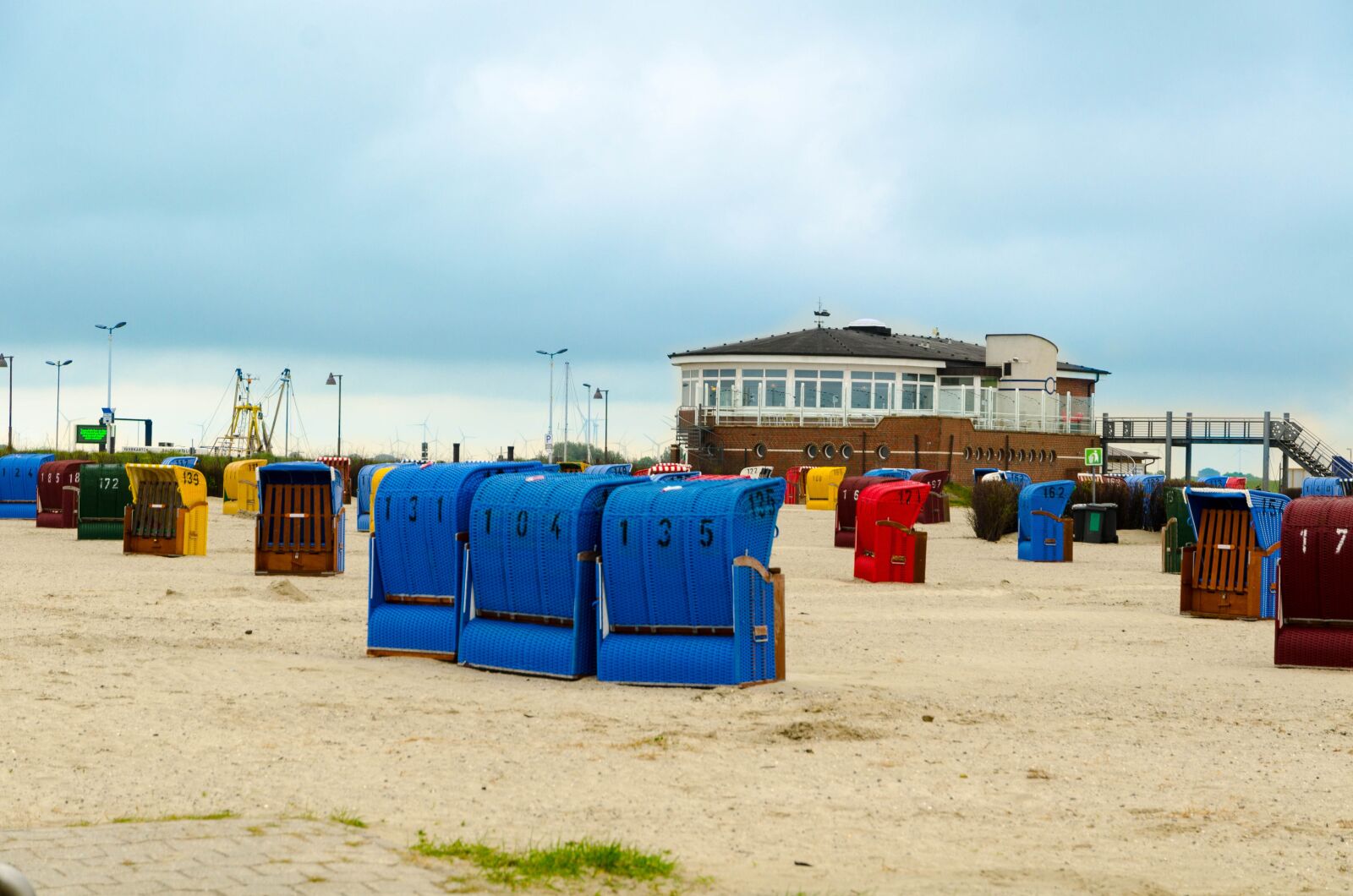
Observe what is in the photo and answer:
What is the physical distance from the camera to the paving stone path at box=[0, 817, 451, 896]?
5.98 m

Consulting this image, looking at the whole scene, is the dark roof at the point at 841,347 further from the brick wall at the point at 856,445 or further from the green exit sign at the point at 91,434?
the green exit sign at the point at 91,434

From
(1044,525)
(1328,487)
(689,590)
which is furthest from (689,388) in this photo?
(689,590)

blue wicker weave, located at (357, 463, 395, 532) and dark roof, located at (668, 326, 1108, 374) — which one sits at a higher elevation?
dark roof, located at (668, 326, 1108, 374)

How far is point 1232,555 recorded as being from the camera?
20469mm

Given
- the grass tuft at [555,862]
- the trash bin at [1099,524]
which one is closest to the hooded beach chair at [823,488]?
the trash bin at [1099,524]

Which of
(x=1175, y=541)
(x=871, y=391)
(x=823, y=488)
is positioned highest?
(x=871, y=391)

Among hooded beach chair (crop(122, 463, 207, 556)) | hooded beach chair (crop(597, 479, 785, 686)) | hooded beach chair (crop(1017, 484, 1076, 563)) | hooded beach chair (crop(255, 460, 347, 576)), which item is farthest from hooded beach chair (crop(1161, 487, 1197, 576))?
hooded beach chair (crop(597, 479, 785, 686))

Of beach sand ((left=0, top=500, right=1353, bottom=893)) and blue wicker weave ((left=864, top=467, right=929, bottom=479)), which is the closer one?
beach sand ((left=0, top=500, right=1353, bottom=893))

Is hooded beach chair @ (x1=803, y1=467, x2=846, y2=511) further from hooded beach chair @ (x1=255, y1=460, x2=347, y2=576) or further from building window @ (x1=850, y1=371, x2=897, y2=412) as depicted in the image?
hooded beach chair @ (x1=255, y1=460, x2=347, y2=576)

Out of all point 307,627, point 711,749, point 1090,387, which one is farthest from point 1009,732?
point 1090,387

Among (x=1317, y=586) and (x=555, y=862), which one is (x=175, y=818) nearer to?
(x=555, y=862)

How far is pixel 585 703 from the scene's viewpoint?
37.8 feet

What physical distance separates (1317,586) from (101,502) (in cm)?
2360

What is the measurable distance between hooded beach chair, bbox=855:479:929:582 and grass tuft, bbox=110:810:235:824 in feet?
58.2
